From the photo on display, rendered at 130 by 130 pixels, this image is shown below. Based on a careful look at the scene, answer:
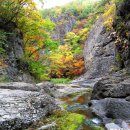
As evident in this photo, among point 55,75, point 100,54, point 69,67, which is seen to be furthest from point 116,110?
point 55,75

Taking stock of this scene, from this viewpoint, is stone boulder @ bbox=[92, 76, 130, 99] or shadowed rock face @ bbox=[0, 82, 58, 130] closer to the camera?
shadowed rock face @ bbox=[0, 82, 58, 130]

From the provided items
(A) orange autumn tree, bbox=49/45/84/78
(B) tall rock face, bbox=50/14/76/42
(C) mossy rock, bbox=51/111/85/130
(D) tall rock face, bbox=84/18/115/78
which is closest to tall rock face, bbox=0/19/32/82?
(C) mossy rock, bbox=51/111/85/130

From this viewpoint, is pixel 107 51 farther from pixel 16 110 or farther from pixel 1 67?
pixel 16 110

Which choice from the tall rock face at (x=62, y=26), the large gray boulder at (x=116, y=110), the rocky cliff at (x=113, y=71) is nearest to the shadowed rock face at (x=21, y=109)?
the large gray boulder at (x=116, y=110)

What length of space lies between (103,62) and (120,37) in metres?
11.2

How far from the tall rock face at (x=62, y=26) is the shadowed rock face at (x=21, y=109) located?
55.1 meters

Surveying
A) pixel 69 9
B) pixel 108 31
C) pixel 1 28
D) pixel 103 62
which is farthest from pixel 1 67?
pixel 69 9

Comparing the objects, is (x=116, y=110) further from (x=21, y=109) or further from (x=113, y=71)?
(x=113, y=71)

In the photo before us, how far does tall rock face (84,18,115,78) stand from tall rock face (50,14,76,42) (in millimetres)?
26199

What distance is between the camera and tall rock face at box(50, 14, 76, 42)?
6569cm

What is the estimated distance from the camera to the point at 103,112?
11008 mm

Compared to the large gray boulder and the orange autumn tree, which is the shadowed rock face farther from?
the orange autumn tree

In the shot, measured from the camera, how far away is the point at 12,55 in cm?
2048

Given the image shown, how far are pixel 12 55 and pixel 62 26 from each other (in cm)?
→ 4722
